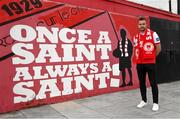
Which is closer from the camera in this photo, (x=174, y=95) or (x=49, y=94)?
(x=49, y=94)

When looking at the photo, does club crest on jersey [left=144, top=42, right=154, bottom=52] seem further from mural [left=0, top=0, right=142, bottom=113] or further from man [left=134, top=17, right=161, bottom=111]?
mural [left=0, top=0, right=142, bottom=113]

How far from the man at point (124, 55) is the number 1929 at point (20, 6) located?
2978 mm

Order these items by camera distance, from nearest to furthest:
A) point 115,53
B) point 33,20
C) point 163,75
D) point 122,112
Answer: point 122,112, point 33,20, point 115,53, point 163,75

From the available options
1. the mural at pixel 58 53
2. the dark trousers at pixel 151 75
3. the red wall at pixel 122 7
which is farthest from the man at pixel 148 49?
the red wall at pixel 122 7

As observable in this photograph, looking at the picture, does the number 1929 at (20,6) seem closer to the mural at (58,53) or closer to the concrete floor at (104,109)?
the mural at (58,53)

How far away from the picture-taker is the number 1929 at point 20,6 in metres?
5.74

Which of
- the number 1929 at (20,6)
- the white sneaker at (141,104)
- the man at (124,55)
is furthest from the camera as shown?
the man at (124,55)

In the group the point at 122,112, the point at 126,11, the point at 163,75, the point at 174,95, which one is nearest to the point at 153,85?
the point at 122,112

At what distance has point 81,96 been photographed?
276 inches

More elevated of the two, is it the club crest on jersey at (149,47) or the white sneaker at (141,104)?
the club crest on jersey at (149,47)

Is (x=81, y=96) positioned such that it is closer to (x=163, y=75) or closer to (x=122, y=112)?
(x=122, y=112)

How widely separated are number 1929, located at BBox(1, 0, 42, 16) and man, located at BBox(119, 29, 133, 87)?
298 centimetres

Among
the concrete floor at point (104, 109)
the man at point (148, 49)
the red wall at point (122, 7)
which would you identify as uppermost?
the red wall at point (122, 7)

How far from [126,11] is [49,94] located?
12.2 ft
